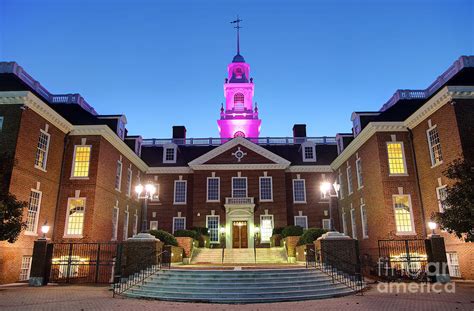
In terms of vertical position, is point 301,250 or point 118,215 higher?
point 118,215

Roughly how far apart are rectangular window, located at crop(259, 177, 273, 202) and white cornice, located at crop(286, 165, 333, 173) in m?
2.63

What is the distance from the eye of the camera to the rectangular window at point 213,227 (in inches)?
1257

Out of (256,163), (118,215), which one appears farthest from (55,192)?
(256,163)

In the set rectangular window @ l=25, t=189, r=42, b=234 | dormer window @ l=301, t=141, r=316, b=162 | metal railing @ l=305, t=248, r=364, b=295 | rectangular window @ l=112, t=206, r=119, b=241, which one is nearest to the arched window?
dormer window @ l=301, t=141, r=316, b=162

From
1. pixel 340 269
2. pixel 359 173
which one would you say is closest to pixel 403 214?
pixel 359 173

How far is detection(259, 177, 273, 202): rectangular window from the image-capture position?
32969mm

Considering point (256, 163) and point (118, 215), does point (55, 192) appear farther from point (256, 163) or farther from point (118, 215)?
point (256, 163)

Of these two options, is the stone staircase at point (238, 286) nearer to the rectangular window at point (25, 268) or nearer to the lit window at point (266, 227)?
the rectangular window at point (25, 268)

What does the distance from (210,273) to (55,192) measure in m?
13.2

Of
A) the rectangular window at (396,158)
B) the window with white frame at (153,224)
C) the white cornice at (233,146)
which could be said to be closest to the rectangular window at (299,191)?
the white cornice at (233,146)

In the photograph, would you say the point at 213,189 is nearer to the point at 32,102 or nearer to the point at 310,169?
the point at 310,169

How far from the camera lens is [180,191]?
113 ft

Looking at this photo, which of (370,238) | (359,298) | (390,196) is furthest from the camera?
(370,238)

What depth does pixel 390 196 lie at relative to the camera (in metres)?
21.7
